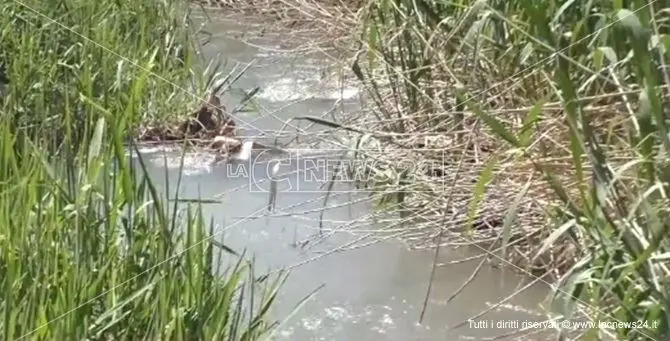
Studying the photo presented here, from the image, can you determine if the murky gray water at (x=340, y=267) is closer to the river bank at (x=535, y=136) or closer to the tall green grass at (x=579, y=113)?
the river bank at (x=535, y=136)

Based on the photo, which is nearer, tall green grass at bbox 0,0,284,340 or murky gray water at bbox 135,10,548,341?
tall green grass at bbox 0,0,284,340

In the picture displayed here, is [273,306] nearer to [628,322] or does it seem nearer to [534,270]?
[534,270]

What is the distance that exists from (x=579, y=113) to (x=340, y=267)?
2.62 feet

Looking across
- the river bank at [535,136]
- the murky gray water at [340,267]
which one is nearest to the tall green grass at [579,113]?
the river bank at [535,136]

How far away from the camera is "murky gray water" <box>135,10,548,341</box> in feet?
7.58

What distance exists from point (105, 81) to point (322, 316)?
107cm

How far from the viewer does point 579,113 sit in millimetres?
1938

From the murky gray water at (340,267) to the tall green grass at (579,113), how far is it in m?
0.20

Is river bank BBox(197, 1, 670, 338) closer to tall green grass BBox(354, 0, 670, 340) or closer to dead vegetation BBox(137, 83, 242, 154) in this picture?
tall green grass BBox(354, 0, 670, 340)

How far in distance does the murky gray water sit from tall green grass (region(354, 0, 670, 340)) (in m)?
0.20

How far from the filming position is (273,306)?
233 centimetres

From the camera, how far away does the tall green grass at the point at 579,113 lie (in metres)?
1.80

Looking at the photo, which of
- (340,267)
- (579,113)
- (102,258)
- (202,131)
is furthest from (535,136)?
(202,131)

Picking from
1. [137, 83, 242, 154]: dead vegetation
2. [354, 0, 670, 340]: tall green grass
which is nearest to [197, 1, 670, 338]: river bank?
[354, 0, 670, 340]: tall green grass
